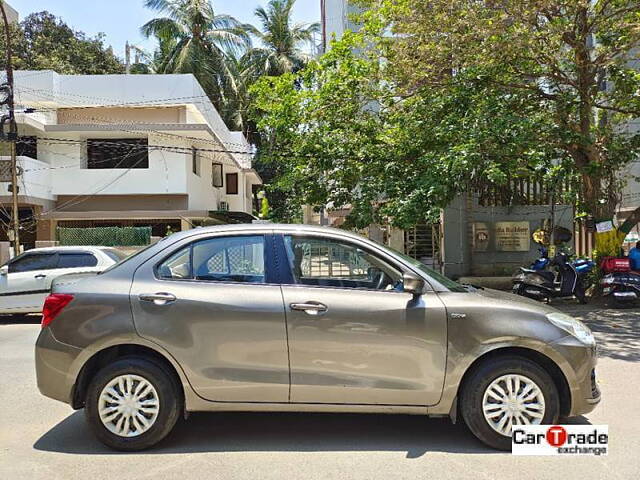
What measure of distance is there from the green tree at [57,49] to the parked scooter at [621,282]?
30112mm

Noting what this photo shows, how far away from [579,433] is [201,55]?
1199 inches

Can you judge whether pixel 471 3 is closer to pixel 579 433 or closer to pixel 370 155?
pixel 370 155

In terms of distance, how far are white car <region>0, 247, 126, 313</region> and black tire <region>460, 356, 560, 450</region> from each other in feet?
28.6

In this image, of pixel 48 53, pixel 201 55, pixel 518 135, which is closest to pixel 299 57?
pixel 201 55

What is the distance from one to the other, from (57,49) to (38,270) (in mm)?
28252

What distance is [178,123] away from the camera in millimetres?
21969

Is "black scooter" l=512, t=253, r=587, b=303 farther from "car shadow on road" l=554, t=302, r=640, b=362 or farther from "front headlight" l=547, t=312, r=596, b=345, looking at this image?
"front headlight" l=547, t=312, r=596, b=345

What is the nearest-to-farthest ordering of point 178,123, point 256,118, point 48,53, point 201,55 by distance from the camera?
point 256,118
point 178,123
point 201,55
point 48,53

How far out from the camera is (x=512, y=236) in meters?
15.9

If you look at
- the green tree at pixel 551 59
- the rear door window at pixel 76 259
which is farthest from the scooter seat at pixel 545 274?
the rear door window at pixel 76 259

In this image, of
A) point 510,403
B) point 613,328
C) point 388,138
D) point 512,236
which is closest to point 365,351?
point 510,403

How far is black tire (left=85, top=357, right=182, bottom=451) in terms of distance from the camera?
4.23m

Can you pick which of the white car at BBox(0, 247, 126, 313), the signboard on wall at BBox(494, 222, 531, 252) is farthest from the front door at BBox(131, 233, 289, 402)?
the signboard on wall at BBox(494, 222, 531, 252)

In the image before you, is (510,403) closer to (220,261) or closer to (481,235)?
(220,261)
